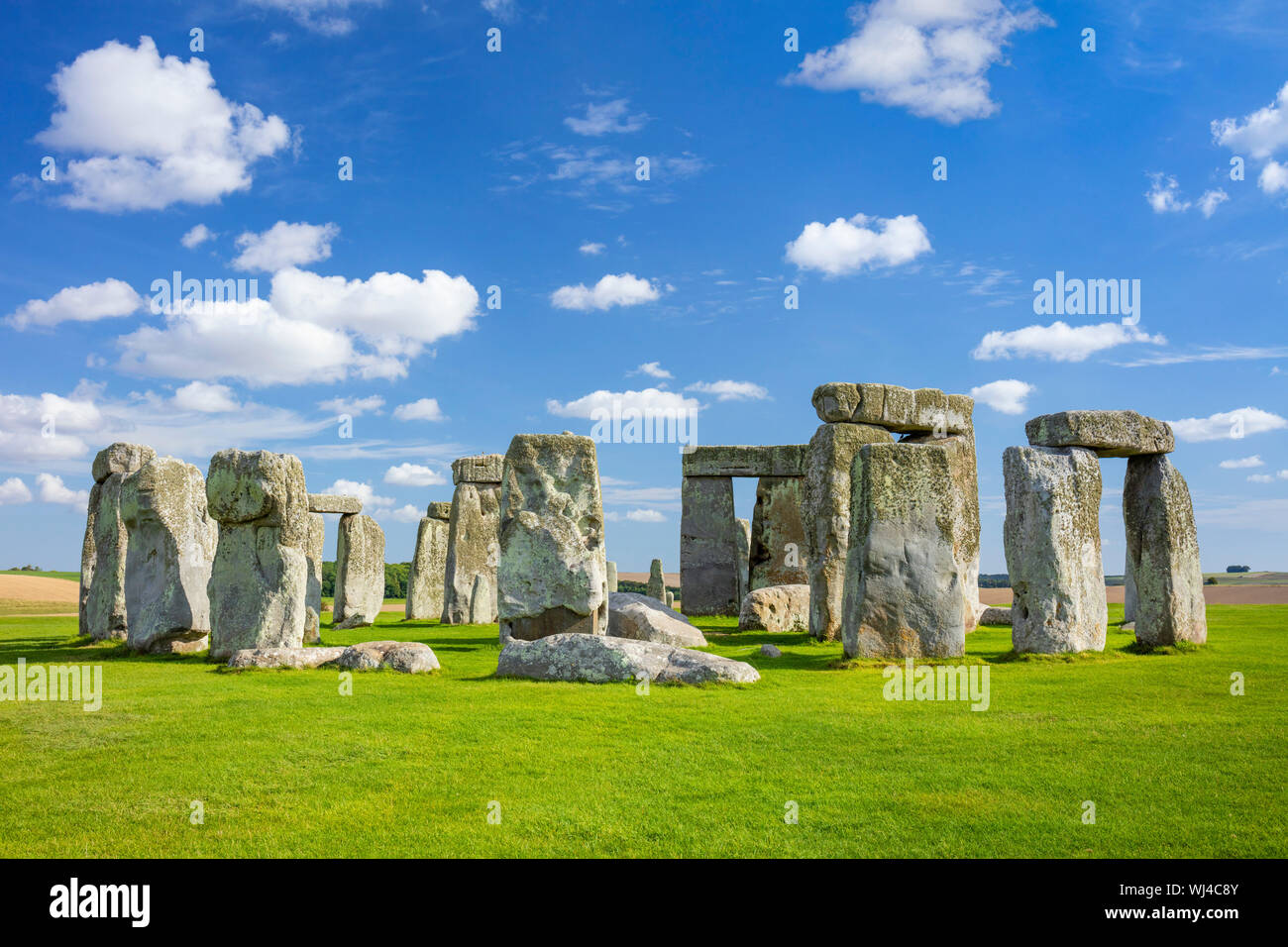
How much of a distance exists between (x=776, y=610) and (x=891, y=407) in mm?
4032

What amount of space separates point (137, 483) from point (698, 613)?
45.6 ft

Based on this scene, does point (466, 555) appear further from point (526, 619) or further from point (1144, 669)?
point (1144, 669)

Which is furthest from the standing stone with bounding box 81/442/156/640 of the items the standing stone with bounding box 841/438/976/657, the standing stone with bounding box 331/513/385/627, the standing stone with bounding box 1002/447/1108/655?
the standing stone with bounding box 1002/447/1108/655

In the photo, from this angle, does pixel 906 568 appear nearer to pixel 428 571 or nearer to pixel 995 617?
pixel 995 617

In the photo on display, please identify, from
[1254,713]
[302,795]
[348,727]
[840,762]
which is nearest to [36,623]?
[348,727]

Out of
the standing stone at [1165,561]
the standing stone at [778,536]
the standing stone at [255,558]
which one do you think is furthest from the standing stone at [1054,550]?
the standing stone at [778,536]

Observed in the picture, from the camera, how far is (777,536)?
23.1 metres

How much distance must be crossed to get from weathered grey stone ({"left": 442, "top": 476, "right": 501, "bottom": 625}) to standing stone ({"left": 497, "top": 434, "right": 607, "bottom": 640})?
7151mm

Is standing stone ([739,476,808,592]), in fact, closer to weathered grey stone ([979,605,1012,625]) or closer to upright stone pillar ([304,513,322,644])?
weathered grey stone ([979,605,1012,625])

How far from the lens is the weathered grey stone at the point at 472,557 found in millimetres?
20797

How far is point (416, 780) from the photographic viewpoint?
231 inches

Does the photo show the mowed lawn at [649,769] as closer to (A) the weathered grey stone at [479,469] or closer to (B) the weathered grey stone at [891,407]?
(B) the weathered grey stone at [891,407]

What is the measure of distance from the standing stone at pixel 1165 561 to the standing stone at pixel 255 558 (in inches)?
428

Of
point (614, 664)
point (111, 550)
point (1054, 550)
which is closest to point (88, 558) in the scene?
point (111, 550)
